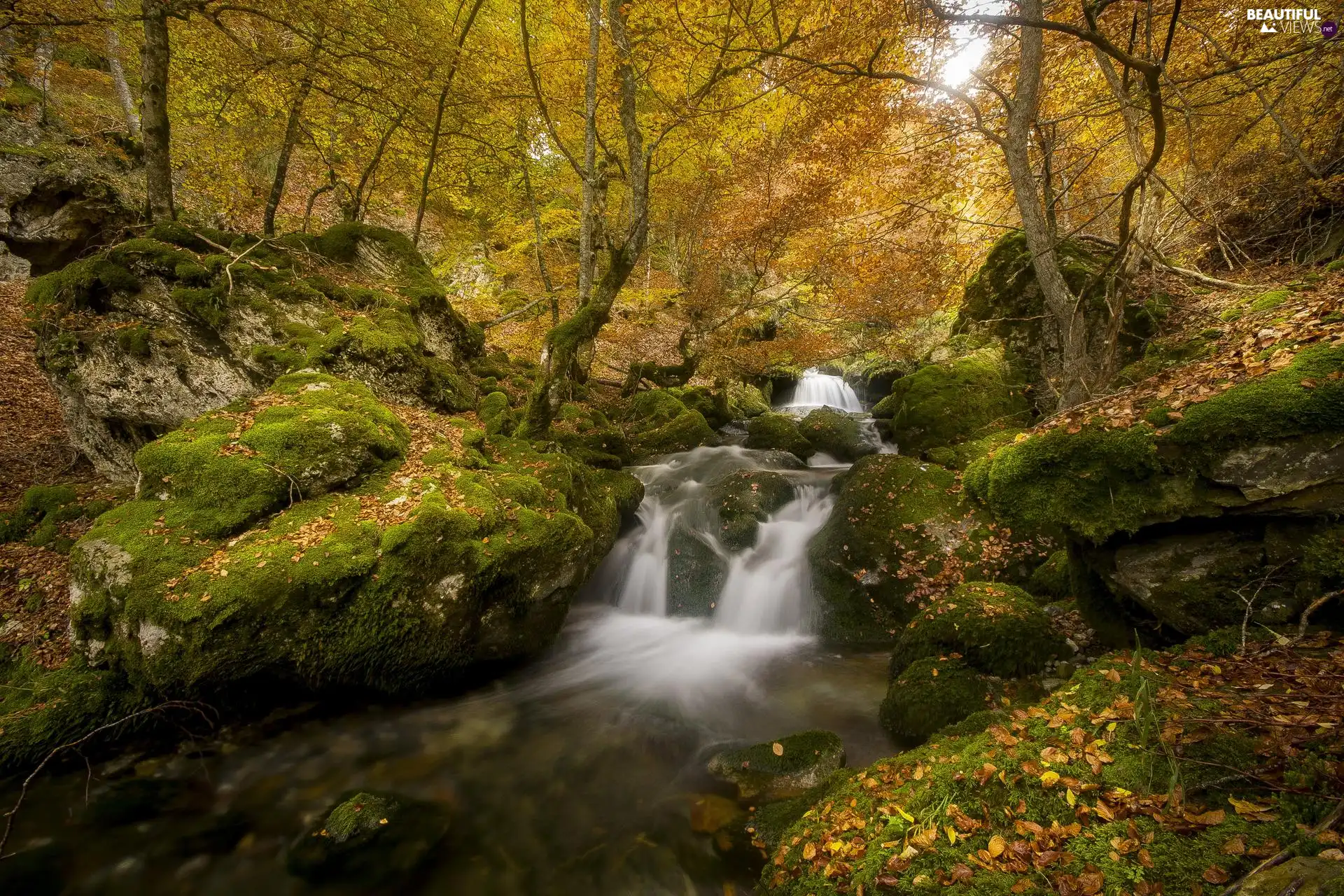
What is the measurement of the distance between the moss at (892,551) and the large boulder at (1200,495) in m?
2.48

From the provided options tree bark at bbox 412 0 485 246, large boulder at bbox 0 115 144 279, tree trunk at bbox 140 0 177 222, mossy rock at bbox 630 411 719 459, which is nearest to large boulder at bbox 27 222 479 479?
tree trunk at bbox 140 0 177 222

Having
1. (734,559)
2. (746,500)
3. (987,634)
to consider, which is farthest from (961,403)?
(987,634)

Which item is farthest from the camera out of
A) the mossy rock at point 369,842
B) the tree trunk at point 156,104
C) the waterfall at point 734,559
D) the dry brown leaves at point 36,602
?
the waterfall at point 734,559

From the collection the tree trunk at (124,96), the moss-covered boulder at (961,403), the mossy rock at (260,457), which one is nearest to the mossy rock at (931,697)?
the moss-covered boulder at (961,403)

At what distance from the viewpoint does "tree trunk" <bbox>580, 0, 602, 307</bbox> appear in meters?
8.95

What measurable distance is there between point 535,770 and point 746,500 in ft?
17.8

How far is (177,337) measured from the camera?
21.4 feet

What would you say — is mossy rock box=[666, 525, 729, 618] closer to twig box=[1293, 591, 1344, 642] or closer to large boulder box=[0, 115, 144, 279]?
twig box=[1293, 591, 1344, 642]

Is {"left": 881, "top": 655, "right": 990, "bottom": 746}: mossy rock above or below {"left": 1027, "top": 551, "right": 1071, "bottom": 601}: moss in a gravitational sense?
below

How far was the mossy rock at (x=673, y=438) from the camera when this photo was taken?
41.9 ft

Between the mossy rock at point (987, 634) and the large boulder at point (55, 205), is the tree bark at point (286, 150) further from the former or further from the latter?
the mossy rock at point (987, 634)

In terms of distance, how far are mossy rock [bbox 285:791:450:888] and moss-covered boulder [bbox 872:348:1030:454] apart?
8988 millimetres

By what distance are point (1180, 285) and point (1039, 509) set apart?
6.53 m

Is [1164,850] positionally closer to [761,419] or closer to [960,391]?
[960,391]
